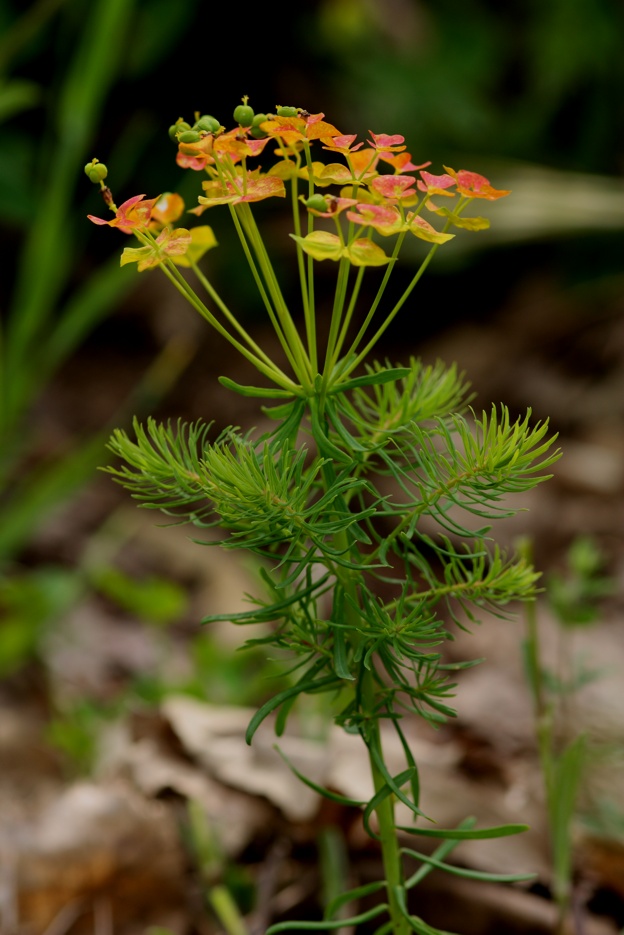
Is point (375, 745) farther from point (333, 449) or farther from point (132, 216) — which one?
point (132, 216)

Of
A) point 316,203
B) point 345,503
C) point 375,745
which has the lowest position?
point 375,745

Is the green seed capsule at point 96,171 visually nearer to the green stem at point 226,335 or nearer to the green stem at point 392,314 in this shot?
the green stem at point 226,335

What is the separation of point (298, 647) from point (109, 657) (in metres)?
1.23

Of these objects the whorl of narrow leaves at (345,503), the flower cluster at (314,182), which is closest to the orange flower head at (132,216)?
the flower cluster at (314,182)

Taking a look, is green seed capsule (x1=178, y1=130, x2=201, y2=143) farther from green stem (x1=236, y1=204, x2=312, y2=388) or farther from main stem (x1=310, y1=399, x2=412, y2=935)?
main stem (x1=310, y1=399, x2=412, y2=935)

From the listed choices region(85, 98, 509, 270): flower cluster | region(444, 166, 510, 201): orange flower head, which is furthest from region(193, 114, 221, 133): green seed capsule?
region(444, 166, 510, 201): orange flower head

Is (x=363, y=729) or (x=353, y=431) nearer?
(x=363, y=729)

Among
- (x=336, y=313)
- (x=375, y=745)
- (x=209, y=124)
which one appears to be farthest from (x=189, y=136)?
(x=375, y=745)

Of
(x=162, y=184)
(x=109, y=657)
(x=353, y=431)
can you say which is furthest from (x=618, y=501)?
(x=162, y=184)

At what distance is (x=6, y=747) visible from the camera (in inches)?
49.1

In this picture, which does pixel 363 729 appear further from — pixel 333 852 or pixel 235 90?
pixel 235 90

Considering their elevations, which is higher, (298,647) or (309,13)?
(309,13)

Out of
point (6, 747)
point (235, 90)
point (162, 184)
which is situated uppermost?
point (235, 90)

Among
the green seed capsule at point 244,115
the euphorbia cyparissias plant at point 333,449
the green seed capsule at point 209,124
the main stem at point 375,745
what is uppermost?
the green seed capsule at point 244,115
